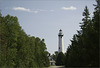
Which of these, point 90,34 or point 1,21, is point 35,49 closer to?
point 1,21

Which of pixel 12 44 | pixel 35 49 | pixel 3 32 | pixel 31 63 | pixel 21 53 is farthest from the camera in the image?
pixel 35 49

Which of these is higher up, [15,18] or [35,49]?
[15,18]

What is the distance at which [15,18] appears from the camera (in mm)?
45344

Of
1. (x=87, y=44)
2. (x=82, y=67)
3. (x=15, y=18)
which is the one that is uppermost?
(x=15, y=18)

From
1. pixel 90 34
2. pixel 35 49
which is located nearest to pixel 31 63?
pixel 35 49

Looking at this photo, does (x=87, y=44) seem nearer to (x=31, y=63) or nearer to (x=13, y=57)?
(x=13, y=57)

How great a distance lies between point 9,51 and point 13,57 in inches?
61.7

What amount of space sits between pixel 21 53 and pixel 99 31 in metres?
30.2

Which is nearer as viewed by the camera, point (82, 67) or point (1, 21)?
point (82, 67)

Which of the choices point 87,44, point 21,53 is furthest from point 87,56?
point 21,53

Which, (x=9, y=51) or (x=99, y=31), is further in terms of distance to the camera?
(x=9, y=51)

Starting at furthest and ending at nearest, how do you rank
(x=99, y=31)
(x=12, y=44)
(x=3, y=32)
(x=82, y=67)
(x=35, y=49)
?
(x=35, y=49)
(x=12, y=44)
(x=3, y=32)
(x=82, y=67)
(x=99, y=31)

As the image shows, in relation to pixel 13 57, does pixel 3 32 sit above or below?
above

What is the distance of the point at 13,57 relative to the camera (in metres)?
42.9
